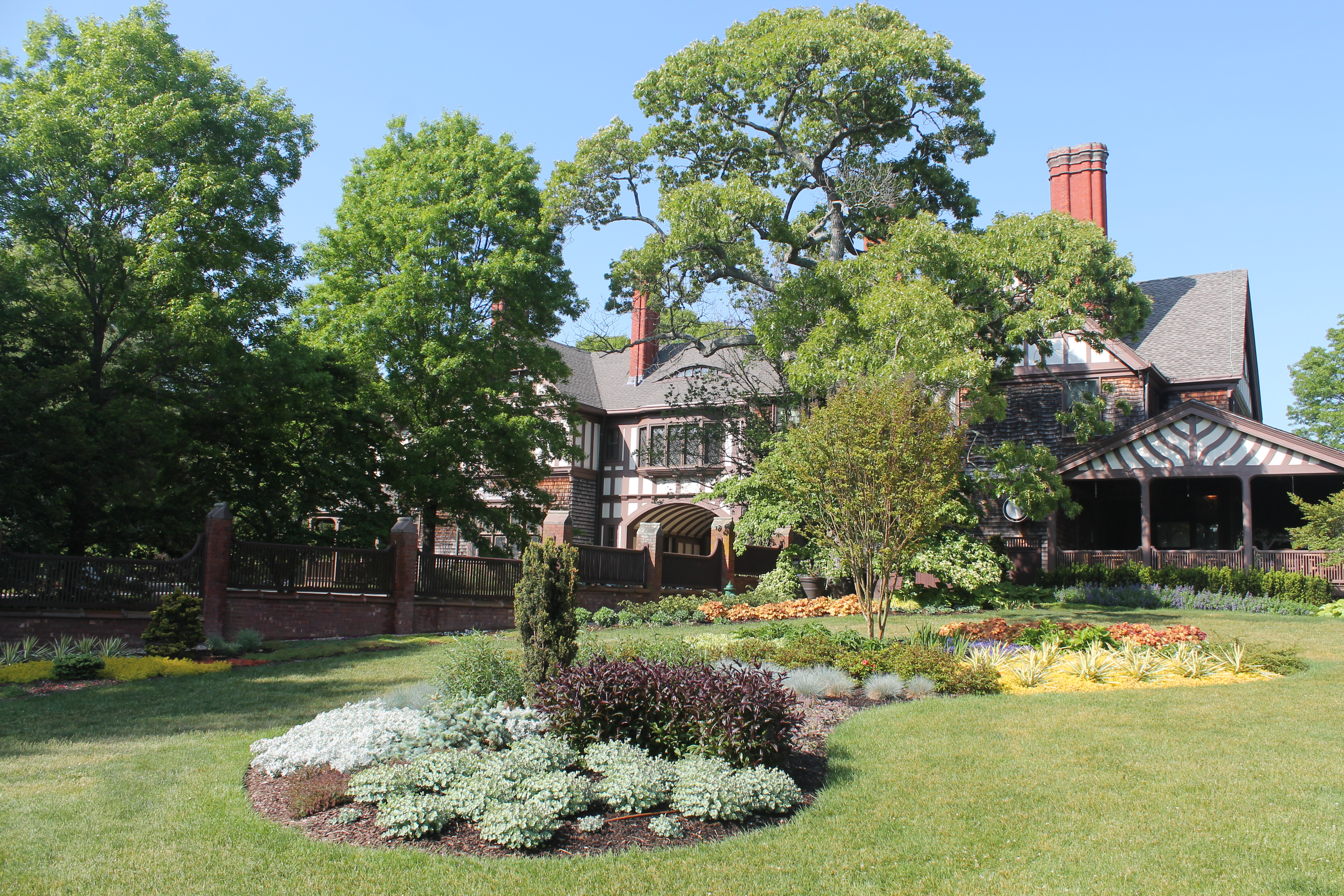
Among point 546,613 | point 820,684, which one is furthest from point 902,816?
point 820,684

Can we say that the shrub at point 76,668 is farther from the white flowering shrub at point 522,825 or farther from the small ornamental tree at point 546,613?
the white flowering shrub at point 522,825

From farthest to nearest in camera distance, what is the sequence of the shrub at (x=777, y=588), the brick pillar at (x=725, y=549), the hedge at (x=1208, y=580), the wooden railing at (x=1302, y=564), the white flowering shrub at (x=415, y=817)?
the brick pillar at (x=725, y=549) < the shrub at (x=777, y=588) < the wooden railing at (x=1302, y=564) < the hedge at (x=1208, y=580) < the white flowering shrub at (x=415, y=817)

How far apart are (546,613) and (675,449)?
926 inches

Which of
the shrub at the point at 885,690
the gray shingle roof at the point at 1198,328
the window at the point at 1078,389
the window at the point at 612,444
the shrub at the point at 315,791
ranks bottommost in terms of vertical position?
the shrub at the point at 315,791

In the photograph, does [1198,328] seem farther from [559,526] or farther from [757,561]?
[559,526]

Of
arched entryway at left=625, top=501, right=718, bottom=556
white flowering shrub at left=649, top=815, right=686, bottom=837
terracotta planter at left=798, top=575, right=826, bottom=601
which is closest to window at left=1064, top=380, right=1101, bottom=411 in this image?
terracotta planter at left=798, top=575, right=826, bottom=601

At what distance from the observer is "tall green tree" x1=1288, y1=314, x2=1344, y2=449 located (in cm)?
3925

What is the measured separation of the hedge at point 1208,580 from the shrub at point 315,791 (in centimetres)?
2078

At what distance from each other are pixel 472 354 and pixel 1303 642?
16.9 metres

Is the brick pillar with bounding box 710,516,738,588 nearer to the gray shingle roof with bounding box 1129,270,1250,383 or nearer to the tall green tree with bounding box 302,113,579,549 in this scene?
the tall green tree with bounding box 302,113,579,549

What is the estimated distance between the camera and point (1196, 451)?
23656 mm

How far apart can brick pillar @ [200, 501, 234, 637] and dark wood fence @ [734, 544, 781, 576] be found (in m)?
14.7

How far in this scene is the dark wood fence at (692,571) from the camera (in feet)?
84.2

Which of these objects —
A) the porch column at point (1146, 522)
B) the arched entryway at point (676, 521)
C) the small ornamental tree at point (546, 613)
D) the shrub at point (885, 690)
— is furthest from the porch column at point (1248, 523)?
the small ornamental tree at point (546, 613)
